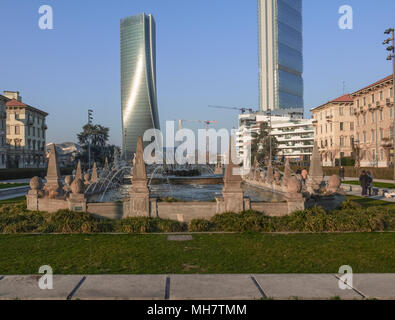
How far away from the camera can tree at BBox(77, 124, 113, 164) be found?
8112 cm

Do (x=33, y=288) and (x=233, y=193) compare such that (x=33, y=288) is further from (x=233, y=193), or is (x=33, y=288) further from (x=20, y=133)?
A: (x=20, y=133)

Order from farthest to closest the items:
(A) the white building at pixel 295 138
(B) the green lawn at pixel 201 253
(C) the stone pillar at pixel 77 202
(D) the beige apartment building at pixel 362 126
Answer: (A) the white building at pixel 295 138 → (D) the beige apartment building at pixel 362 126 → (C) the stone pillar at pixel 77 202 → (B) the green lawn at pixel 201 253

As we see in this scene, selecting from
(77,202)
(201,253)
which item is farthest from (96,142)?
(201,253)

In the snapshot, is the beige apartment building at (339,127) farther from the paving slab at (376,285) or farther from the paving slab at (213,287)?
the paving slab at (213,287)

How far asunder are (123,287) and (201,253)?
128 inches

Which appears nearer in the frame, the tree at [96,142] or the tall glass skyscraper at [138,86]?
the tree at [96,142]

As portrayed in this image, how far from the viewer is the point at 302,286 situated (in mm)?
6770

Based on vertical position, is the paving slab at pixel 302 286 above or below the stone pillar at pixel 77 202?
below

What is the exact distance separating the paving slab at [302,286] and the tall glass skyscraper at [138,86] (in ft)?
554

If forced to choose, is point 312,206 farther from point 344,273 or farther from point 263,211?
point 344,273

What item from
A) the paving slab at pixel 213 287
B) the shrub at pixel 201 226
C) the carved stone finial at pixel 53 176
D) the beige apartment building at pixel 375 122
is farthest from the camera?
the beige apartment building at pixel 375 122

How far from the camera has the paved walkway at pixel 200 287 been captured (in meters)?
6.27

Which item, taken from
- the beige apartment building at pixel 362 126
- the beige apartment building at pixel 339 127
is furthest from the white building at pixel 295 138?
the beige apartment building at pixel 339 127

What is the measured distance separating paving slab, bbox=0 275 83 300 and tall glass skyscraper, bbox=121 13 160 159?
168 meters
